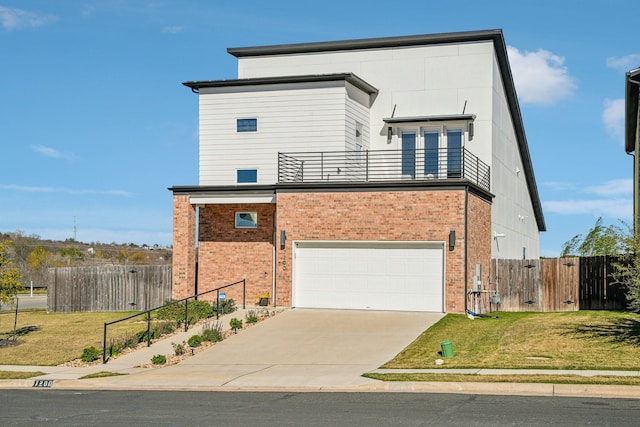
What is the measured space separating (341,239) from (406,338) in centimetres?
650

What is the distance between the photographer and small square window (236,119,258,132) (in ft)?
112

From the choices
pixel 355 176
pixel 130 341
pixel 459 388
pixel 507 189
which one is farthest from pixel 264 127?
pixel 459 388

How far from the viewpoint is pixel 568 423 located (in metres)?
12.9

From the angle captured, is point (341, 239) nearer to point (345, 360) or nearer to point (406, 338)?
point (406, 338)

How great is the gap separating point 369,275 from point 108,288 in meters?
11.9

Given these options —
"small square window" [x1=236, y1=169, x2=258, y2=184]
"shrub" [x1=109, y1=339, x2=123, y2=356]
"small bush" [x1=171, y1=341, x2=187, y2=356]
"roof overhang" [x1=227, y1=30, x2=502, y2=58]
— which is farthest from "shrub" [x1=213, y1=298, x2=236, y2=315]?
"roof overhang" [x1=227, y1=30, x2=502, y2=58]

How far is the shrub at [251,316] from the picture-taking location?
90.8ft

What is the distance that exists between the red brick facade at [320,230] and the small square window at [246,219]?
178 mm

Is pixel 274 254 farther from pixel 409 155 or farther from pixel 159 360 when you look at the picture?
pixel 159 360

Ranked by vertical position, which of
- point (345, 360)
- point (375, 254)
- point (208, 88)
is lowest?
point (345, 360)

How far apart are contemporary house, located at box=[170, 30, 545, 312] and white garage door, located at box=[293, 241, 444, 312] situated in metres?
0.04

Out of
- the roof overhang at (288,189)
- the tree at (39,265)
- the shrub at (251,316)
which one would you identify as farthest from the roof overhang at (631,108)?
the tree at (39,265)

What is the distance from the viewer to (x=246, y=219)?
3328 centimetres

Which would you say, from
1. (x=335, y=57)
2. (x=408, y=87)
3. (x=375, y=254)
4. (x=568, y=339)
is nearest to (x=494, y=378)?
(x=568, y=339)
